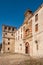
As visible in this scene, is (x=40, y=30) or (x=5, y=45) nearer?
(x=40, y=30)

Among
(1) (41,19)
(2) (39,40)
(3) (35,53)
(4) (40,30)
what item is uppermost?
(1) (41,19)

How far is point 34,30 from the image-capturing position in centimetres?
2050

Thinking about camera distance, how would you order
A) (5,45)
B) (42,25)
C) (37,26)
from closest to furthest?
(42,25), (37,26), (5,45)

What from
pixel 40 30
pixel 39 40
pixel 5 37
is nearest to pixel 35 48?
pixel 39 40

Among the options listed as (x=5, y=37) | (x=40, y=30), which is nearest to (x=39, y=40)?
(x=40, y=30)

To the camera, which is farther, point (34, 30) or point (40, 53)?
point (34, 30)

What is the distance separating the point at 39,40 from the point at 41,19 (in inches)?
134

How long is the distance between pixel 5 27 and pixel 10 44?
630cm

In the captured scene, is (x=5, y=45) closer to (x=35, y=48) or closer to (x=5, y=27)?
(x=5, y=27)

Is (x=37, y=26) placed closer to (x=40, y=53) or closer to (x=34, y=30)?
(x=34, y=30)

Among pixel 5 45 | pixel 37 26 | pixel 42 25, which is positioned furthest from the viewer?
pixel 5 45

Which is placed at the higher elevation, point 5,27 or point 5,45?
point 5,27

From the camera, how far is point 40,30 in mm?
18188

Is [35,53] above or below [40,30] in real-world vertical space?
below
